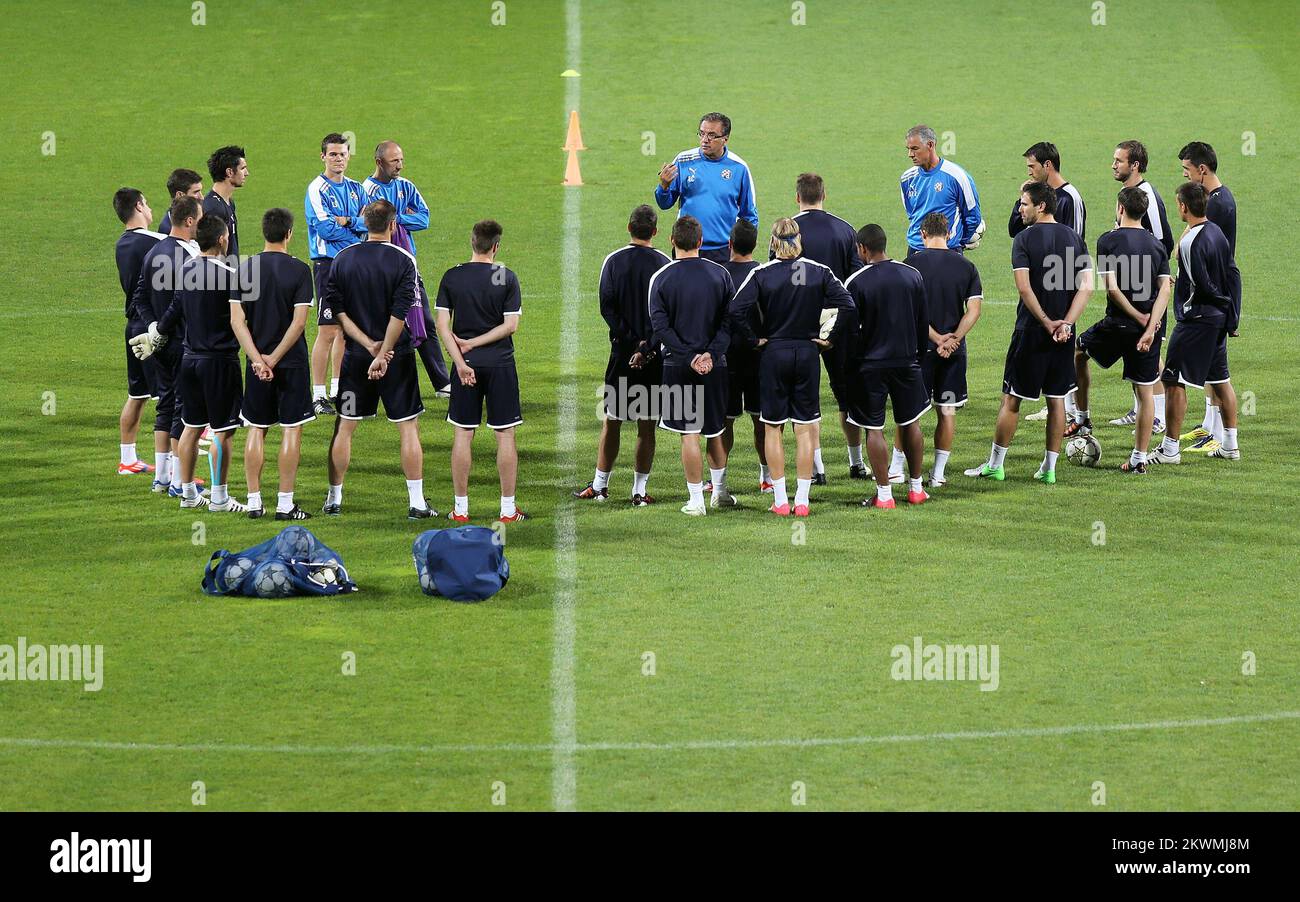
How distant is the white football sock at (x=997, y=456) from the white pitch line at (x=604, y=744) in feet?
16.0

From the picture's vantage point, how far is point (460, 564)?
12.0m

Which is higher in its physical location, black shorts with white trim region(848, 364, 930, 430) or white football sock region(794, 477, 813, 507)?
black shorts with white trim region(848, 364, 930, 430)

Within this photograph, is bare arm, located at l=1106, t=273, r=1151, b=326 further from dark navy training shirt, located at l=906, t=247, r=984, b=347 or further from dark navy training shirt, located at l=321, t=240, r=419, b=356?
dark navy training shirt, located at l=321, t=240, r=419, b=356

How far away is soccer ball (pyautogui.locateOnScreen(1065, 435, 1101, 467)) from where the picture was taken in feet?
49.6

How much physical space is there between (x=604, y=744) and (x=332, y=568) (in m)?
3.01

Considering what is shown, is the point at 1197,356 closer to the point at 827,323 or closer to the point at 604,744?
the point at 827,323

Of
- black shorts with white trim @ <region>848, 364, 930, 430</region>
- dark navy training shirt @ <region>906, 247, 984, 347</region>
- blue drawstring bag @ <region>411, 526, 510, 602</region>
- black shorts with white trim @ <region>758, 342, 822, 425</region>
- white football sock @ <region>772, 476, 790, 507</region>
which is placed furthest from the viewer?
dark navy training shirt @ <region>906, 247, 984, 347</region>

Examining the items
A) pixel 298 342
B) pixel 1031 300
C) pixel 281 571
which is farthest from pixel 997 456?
pixel 281 571

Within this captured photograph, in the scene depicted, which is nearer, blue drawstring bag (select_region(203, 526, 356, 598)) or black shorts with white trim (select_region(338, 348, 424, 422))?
blue drawstring bag (select_region(203, 526, 356, 598))

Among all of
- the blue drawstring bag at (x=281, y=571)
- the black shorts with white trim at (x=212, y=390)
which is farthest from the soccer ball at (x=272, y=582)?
the black shorts with white trim at (x=212, y=390)

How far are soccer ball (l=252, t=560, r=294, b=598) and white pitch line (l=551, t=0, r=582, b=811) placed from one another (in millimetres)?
1733

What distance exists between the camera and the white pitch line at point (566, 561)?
9688mm

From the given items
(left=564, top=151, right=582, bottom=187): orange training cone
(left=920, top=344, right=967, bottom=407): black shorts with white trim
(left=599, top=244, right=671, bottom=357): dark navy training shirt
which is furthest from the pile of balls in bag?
(left=564, top=151, right=582, bottom=187): orange training cone
